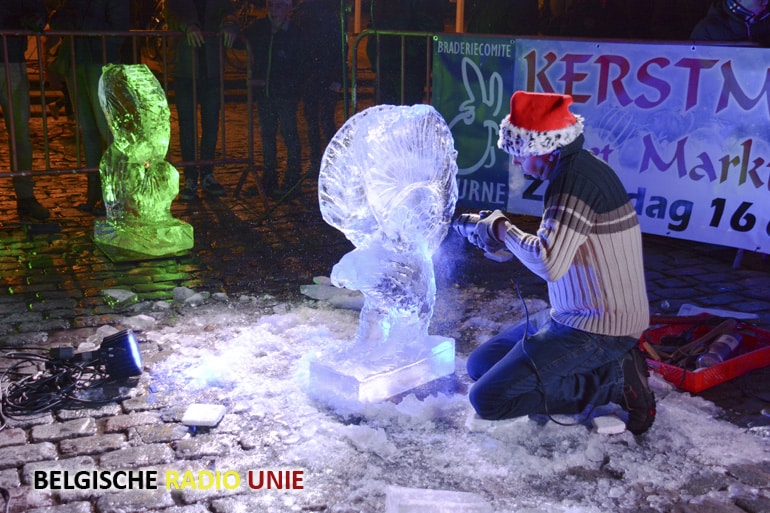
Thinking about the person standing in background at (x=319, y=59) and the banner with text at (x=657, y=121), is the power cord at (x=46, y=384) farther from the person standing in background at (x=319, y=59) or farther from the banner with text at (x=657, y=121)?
→ the person standing in background at (x=319, y=59)

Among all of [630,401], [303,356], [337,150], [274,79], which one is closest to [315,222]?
[274,79]

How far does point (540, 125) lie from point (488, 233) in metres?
0.53

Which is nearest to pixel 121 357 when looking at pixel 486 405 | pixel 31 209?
pixel 486 405

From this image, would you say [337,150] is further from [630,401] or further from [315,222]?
[315,222]

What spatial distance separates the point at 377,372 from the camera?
172 inches

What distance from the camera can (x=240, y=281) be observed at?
6.21 meters

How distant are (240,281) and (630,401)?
302 cm

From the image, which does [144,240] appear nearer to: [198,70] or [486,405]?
[198,70]

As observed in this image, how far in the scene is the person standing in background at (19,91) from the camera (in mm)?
7262

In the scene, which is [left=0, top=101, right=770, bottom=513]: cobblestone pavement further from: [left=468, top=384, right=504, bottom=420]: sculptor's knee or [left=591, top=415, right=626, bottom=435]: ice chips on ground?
[left=468, top=384, right=504, bottom=420]: sculptor's knee

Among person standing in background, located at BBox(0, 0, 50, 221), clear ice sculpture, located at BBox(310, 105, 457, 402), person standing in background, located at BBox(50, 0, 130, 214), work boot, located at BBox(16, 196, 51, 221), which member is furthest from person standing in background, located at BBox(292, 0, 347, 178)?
clear ice sculpture, located at BBox(310, 105, 457, 402)

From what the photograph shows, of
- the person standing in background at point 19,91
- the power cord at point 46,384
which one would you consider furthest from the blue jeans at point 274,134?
the power cord at point 46,384

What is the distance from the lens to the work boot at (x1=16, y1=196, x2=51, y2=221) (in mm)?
7555

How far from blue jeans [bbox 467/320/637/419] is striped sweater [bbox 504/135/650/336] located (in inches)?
3.3
